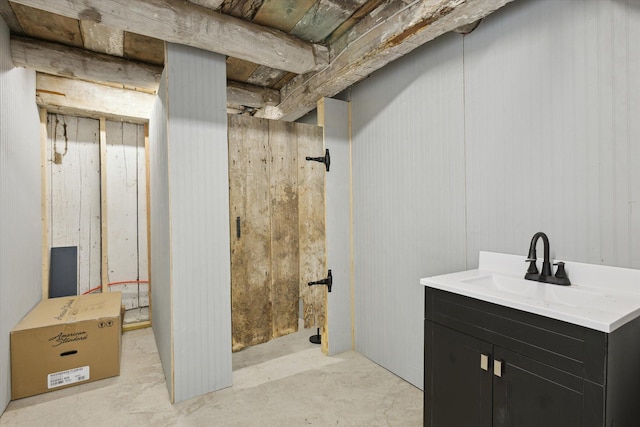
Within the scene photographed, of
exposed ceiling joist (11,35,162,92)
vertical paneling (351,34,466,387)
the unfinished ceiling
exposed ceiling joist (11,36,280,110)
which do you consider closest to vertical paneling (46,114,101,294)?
the unfinished ceiling

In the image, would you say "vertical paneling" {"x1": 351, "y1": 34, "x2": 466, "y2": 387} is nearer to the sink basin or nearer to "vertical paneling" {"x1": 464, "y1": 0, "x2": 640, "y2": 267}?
"vertical paneling" {"x1": 464, "y1": 0, "x2": 640, "y2": 267}

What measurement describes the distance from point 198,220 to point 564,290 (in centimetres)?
206

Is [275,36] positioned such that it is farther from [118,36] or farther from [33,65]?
[33,65]

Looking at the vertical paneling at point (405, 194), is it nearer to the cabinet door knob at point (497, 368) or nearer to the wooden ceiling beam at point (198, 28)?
the wooden ceiling beam at point (198, 28)

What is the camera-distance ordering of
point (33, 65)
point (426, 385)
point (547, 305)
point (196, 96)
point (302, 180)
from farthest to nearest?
1. point (302, 180)
2. point (33, 65)
3. point (196, 96)
4. point (426, 385)
5. point (547, 305)

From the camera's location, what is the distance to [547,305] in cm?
115

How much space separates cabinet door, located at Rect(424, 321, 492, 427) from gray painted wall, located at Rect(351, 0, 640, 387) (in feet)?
1.99

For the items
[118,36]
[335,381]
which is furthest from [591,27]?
[118,36]

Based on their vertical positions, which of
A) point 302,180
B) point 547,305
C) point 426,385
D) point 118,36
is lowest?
point 426,385

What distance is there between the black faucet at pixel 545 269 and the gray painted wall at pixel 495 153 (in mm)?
98

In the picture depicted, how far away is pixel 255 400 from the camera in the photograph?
211 centimetres

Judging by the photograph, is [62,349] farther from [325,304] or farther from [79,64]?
[79,64]

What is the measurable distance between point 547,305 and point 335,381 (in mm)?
1628

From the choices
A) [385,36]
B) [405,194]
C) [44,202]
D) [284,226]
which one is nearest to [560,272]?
[405,194]
